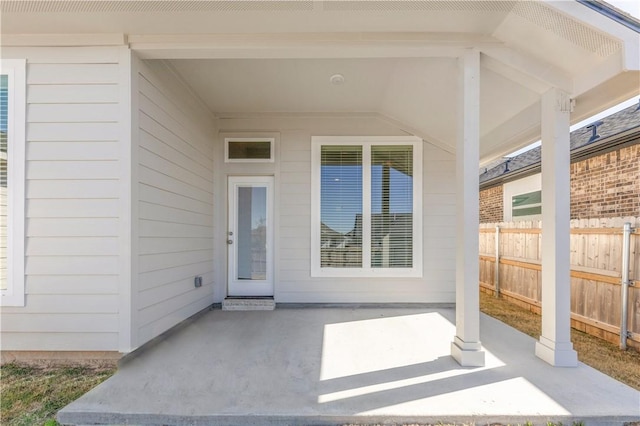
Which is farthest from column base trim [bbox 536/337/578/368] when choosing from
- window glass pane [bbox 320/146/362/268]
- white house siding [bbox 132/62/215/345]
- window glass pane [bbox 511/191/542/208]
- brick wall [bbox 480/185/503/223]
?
brick wall [bbox 480/185/503/223]

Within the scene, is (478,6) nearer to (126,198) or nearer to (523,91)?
(523,91)

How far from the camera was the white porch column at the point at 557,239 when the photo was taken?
8.53 feet

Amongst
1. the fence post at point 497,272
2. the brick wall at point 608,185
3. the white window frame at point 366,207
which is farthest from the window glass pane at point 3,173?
the brick wall at point 608,185

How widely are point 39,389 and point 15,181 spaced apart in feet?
5.89

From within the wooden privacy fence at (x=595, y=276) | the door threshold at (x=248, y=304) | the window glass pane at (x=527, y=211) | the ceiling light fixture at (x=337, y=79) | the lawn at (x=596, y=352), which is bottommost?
the lawn at (x=596, y=352)

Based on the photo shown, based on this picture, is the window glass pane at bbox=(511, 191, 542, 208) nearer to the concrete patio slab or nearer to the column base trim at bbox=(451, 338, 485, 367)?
the concrete patio slab

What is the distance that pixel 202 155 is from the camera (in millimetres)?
4246

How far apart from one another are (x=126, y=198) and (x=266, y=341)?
78.9 inches

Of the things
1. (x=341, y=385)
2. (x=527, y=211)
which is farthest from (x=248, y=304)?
(x=527, y=211)

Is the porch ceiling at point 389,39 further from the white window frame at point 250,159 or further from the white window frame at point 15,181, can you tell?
the white window frame at point 250,159

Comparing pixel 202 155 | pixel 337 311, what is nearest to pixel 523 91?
pixel 337 311

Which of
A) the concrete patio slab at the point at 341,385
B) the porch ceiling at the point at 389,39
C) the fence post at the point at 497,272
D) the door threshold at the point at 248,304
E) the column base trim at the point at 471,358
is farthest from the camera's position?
the fence post at the point at 497,272

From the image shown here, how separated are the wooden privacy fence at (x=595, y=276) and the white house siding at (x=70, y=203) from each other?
5095 millimetres

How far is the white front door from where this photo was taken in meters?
4.67
